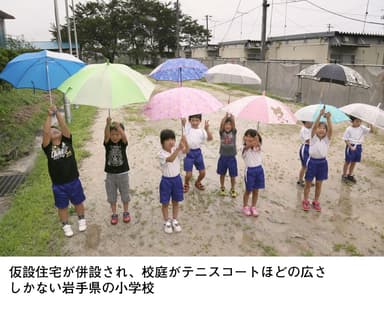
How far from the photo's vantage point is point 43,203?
3.95 m

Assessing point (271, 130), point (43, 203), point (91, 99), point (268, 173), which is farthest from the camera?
point (271, 130)

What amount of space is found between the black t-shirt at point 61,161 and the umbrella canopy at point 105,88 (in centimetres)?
56

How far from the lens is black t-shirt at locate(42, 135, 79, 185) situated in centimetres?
295

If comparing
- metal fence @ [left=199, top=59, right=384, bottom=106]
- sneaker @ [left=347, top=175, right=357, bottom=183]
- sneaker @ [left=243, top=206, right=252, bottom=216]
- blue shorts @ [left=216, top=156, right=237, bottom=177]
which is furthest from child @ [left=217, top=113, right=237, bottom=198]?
metal fence @ [left=199, top=59, right=384, bottom=106]

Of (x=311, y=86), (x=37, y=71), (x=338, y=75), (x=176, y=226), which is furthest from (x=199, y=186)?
(x=311, y=86)

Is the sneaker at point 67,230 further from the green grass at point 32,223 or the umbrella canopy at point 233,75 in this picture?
the umbrella canopy at point 233,75

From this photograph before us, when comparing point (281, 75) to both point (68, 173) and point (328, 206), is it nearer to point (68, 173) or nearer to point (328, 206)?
point (328, 206)

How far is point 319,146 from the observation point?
3648 millimetres

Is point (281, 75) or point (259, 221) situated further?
point (281, 75)

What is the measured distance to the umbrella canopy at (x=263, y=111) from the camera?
10.3 ft

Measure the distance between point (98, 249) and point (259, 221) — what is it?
190cm

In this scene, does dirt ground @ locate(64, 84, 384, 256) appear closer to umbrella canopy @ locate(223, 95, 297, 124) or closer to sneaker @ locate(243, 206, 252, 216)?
sneaker @ locate(243, 206, 252, 216)

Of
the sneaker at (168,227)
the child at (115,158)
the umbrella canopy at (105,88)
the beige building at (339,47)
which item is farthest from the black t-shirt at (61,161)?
the beige building at (339,47)

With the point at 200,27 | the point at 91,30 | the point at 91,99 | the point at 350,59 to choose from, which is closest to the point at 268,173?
the point at 91,99
